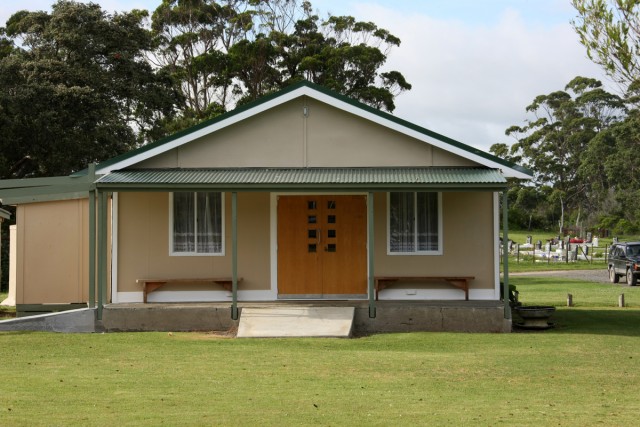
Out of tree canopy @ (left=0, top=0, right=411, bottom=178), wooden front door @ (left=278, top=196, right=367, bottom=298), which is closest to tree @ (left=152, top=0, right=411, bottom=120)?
tree canopy @ (left=0, top=0, right=411, bottom=178)

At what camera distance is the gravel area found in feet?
119

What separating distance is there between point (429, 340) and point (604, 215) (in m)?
58.2

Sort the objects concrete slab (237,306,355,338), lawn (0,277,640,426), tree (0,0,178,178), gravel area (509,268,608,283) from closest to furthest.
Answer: lawn (0,277,640,426) → concrete slab (237,306,355,338) → tree (0,0,178,178) → gravel area (509,268,608,283)

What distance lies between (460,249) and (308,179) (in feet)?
11.3

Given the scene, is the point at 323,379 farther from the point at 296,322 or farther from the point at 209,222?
the point at 209,222

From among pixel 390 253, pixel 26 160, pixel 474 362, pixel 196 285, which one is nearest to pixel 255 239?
pixel 196 285

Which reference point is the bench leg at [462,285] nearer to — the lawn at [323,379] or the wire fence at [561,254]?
the lawn at [323,379]

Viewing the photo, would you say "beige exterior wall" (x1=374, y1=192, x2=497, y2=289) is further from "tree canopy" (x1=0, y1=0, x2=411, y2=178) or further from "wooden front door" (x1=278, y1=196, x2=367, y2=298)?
"tree canopy" (x1=0, y1=0, x2=411, y2=178)

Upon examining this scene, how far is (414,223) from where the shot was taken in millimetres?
18703

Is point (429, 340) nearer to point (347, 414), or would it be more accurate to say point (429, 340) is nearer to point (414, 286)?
point (414, 286)

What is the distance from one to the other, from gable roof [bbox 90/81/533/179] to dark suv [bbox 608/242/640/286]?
15.5 metres

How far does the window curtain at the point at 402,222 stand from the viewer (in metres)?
18.6

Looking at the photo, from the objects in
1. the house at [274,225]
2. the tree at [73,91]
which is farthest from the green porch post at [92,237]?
the tree at [73,91]

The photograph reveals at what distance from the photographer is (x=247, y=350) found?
14.5m
